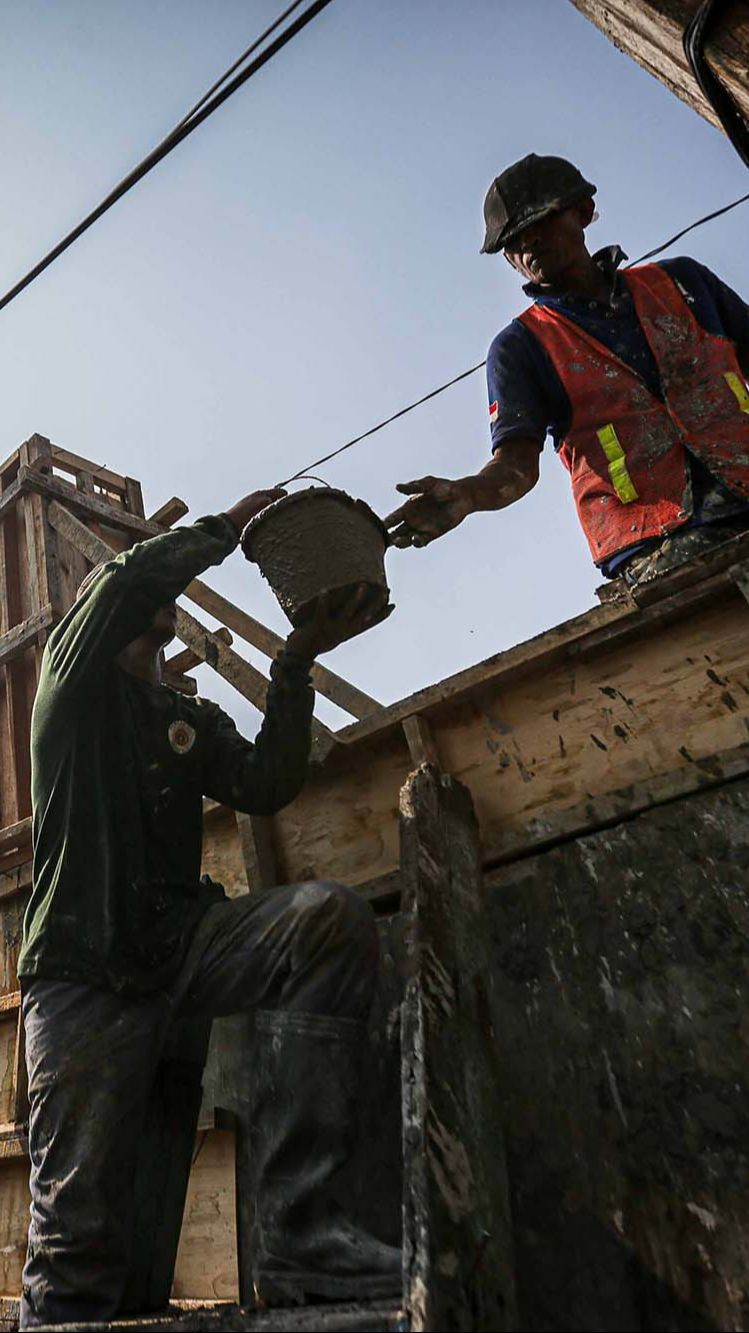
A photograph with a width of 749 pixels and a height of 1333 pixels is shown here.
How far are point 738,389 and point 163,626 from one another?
228 cm

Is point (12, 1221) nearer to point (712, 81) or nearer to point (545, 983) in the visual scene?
point (545, 983)

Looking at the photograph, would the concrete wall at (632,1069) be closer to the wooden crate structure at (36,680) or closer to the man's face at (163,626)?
the wooden crate structure at (36,680)

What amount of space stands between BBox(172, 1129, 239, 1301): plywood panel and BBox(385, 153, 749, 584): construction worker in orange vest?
2.18m

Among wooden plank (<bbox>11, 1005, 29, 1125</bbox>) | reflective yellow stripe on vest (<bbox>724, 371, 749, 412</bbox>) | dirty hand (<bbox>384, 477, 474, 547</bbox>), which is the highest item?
reflective yellow stripe on vest (<bbox>724, 371, 749, 412</bbox>)

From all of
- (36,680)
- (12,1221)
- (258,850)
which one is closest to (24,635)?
(36,680)

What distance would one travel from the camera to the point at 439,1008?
2.11 m

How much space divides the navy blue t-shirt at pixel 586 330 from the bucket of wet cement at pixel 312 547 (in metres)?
1.10

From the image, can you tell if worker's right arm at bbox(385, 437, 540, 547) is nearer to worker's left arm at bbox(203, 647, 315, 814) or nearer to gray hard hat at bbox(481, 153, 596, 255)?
worker's left arm at bbox(203, 647, 315, 814)

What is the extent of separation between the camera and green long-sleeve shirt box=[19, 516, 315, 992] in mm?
2680

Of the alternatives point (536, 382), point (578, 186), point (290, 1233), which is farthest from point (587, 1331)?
point (578, 186)

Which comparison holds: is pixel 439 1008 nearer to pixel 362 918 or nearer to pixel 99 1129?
pixel 362 918

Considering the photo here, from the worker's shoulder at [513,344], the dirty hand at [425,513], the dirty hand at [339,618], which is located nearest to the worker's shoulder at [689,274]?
the worker's shoulder at [513,344]

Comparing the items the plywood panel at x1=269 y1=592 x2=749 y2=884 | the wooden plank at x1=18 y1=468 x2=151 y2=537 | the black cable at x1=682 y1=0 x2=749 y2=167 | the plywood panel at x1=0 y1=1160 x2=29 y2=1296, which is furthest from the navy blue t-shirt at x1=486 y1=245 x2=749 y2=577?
the wooden plank at x1=18 y1=468 x2=151 y2=537

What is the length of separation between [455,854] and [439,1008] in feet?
1.90
